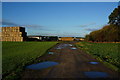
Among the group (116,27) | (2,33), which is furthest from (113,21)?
(2,33)

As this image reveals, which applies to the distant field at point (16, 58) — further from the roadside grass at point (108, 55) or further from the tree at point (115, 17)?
the tree at point (115, 17)

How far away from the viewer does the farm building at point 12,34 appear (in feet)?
185

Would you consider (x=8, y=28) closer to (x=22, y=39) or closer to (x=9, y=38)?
(x=9, y=38)

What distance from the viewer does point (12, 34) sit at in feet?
188

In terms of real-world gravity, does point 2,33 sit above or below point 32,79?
above

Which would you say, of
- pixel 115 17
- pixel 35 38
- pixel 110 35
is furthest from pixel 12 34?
pixel 115 17

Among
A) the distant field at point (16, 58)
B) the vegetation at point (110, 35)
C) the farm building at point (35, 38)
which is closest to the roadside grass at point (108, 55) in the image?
the distant field at point (16, 58)

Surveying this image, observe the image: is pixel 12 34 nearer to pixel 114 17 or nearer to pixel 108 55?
pixel 114 17

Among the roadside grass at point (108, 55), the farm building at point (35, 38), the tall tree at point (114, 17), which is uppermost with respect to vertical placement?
the tall tree at point (114, 17)

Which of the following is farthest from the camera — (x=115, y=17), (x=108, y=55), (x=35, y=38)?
(x=35, y=38)

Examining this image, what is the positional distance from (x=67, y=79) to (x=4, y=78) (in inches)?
111

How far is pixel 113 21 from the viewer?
31.5 metres

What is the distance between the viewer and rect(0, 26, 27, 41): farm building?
5641cm

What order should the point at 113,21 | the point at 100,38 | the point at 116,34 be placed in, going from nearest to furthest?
the point at 116,34, the point at 113,21, the point at 100,38
